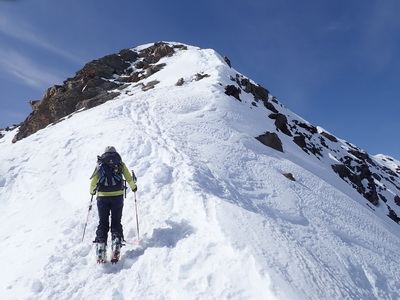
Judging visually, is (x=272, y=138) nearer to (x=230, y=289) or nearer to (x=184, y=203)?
(x=184, y=203)

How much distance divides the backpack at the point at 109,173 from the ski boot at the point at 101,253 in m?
1.38

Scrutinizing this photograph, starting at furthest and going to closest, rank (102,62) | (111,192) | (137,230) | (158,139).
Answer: (102,62), (158,139), (137,230), (111,192)

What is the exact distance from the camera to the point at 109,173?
7.30 m

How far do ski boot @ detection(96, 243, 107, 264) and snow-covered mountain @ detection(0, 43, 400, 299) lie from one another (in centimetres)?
16

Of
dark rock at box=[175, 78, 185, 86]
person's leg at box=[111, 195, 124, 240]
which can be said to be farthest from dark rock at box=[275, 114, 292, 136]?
person's leg at box=[111, 195, 124, 240]

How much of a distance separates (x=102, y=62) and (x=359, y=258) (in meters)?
47.8

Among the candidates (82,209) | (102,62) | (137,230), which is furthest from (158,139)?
(102,62)

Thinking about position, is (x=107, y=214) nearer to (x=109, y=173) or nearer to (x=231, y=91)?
(x=109, y=173)

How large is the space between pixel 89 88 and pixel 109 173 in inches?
1349

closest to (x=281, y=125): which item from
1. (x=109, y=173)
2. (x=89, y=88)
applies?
(x=109, y=173)

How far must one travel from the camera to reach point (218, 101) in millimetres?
22219

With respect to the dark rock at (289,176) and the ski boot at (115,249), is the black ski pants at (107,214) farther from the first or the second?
the dark rock at (289,176)

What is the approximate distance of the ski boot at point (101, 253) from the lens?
261 inches

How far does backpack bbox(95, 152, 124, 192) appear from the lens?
23.7ft
